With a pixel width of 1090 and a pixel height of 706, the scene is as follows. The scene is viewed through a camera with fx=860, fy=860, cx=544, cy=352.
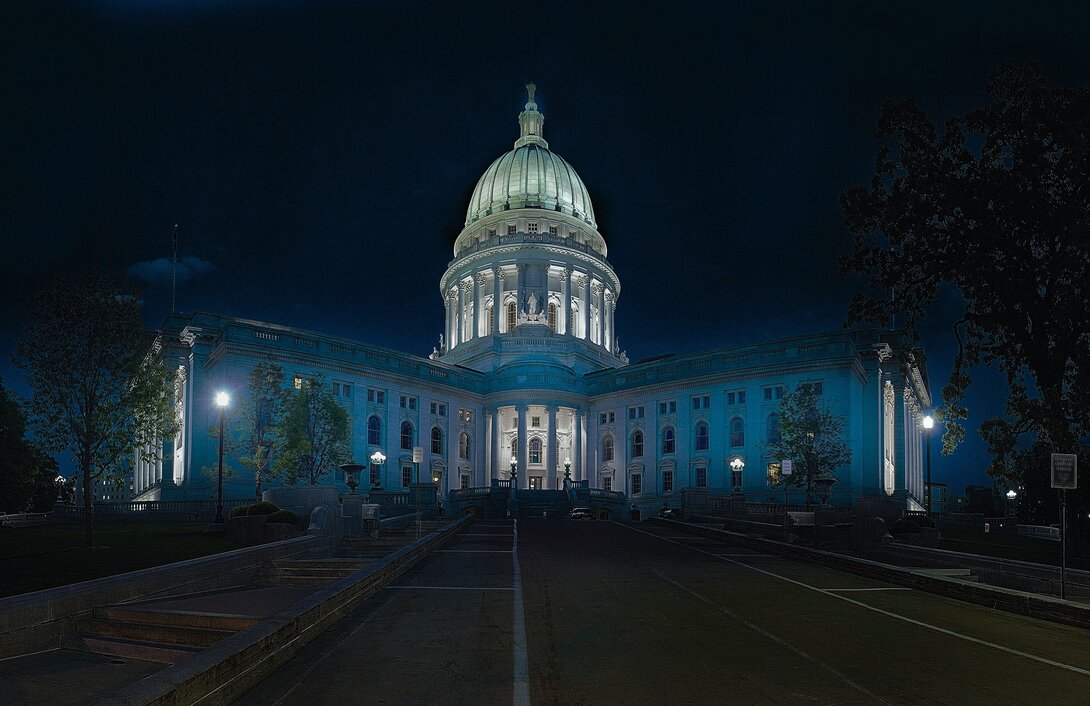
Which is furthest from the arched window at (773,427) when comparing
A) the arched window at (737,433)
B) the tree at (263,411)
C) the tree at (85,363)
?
the tree at (85,363)

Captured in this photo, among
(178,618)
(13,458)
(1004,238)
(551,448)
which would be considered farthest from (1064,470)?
(551,448)

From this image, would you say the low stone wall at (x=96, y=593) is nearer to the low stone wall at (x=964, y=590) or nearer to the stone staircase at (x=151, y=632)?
the stone staircase at (x=151, y=632)

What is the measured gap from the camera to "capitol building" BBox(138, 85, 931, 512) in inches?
2913

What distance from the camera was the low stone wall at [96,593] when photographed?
1173cm

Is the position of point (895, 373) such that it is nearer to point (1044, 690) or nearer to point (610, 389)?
point (610, 389)

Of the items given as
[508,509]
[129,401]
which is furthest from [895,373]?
[129,401]

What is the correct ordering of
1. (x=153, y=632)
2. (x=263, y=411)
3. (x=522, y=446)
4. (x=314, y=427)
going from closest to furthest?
1. (x=153, y=632)
2. (x=263, y=411)
3. (x=314, y=427)
4. (x=522, y=446)

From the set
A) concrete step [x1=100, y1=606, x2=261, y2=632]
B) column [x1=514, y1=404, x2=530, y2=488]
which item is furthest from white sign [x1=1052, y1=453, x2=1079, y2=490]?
column [x1=514, y1=404, x2=530, y2=488]

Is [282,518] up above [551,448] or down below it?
below

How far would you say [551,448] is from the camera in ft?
311

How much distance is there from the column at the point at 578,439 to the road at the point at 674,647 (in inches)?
2938

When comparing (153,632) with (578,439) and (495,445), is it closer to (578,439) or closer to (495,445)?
(495,445)

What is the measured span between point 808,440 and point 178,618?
179 ft

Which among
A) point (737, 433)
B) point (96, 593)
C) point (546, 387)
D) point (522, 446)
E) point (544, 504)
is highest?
point (546, 387)
